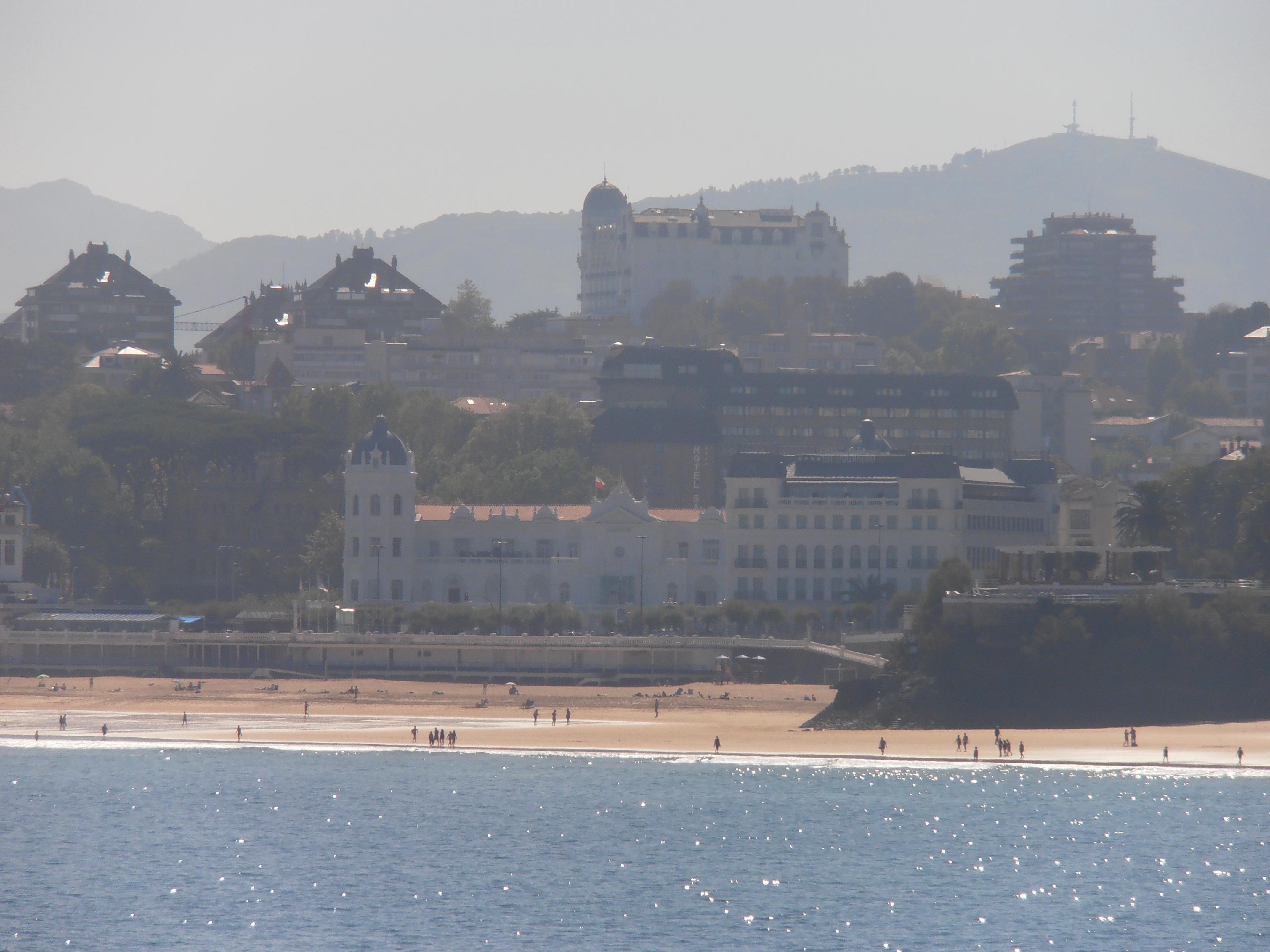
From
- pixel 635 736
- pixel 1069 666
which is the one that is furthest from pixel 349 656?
pixel 1069 666

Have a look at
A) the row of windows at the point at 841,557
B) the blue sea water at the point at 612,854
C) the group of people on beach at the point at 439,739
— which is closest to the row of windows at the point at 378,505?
the row of windows at the point at 841,557

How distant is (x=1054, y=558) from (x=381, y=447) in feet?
192

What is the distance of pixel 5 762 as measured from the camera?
10169 cm

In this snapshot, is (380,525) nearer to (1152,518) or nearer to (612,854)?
(1152,518)

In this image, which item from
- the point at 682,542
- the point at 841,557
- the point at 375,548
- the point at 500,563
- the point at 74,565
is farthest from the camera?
the point at 74,565

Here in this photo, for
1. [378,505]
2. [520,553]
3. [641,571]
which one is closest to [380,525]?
[378,505]

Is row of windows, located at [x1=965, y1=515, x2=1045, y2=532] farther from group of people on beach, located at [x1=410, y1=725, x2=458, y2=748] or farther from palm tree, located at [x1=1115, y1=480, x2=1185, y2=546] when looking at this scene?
group of people on beach, located at [x1=410, y1=725, x2=458, y2=748]

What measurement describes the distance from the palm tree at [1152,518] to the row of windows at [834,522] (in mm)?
24289

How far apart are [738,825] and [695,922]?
1651 cm

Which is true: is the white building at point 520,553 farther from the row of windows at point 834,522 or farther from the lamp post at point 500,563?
the row of windows at point 834,522

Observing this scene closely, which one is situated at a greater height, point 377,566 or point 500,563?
point 500,563

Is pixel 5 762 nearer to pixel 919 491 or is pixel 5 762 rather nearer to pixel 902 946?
pixel 902 946

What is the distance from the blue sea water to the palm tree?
34.0 meters

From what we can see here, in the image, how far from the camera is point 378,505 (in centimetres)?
15488
